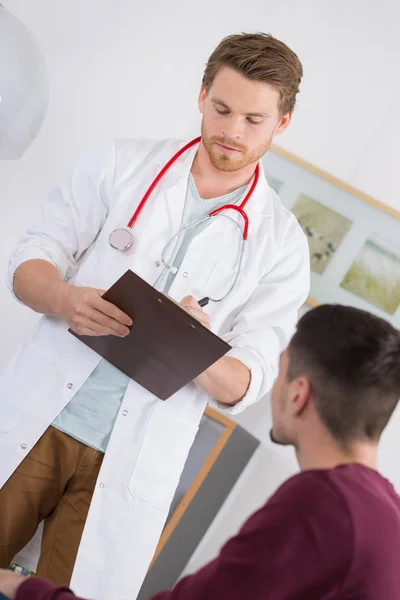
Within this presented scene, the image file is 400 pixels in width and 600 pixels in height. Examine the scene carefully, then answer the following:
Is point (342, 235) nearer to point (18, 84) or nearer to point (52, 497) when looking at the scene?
point (18, 84)

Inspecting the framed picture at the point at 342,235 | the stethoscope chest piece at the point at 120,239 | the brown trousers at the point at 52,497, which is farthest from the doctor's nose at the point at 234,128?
the brown trousers at the point at 52,497

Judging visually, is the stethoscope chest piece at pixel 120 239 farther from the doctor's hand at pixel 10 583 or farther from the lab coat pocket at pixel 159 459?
the doctor's hand at pixel 10 583

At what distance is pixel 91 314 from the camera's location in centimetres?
145

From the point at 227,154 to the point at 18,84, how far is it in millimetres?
578

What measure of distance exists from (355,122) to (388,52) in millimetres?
215

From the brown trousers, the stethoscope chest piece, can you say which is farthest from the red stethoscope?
the brown trousers

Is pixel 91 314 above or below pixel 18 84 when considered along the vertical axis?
below

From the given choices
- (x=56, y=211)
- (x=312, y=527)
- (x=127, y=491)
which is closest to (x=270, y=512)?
(x=312, y=527)

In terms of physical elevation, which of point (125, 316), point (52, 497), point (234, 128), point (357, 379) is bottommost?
point (52, 497)

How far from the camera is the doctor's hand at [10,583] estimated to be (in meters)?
1.04

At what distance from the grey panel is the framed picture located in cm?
50

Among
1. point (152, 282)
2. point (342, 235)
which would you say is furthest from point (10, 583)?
point (342, 235)

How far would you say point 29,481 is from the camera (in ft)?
5.10

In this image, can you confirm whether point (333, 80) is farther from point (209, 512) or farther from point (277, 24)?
point (209, 512)
